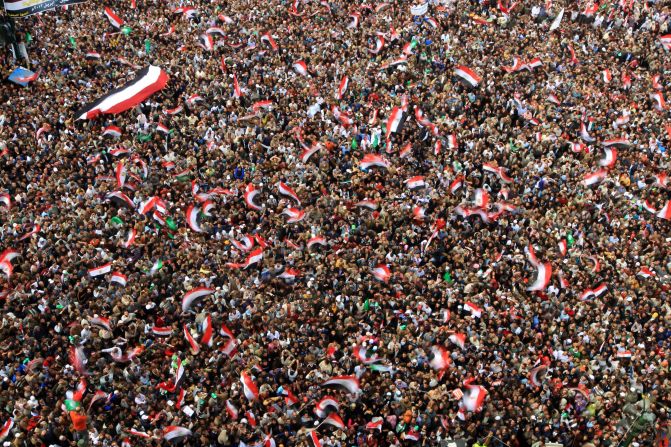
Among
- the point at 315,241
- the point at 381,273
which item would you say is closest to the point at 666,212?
the point at 381,273

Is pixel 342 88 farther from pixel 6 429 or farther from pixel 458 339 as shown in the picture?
pixel 6 429

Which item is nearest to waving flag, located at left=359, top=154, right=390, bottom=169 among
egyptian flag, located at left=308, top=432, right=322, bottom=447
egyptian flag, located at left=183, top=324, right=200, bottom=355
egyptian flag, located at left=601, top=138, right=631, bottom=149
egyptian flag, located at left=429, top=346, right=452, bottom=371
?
egyptian flag, located at left=429, top=346, right=452, bottom=371

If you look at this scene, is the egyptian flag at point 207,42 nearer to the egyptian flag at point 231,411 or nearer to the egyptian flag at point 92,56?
the egyptian flag at point 92,56

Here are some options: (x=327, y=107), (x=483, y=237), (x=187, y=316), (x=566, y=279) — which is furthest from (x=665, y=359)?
(x=327, y=107)

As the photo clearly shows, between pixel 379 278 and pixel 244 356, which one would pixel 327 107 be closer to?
pixel 379 278

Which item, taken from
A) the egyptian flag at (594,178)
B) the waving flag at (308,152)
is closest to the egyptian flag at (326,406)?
the waving flag at (308,152)

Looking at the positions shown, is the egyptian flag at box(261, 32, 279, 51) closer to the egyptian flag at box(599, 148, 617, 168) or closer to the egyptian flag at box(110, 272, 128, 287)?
the egyptian flag at box(599, 148, 617, 168)
